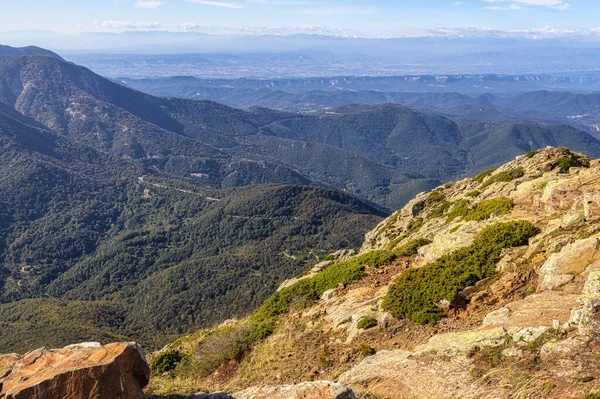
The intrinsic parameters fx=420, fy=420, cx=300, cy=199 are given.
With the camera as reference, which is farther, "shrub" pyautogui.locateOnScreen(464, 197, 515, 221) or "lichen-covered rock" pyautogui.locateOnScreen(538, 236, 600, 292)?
"shrub" pyautogui.locateOnScreen(464, 197, 515, 221)

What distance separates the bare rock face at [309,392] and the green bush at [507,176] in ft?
93.0

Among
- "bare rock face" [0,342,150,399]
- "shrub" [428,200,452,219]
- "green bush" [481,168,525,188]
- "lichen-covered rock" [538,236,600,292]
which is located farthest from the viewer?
"shrub" [428,200,452,219]

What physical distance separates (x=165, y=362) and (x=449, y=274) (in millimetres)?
16230

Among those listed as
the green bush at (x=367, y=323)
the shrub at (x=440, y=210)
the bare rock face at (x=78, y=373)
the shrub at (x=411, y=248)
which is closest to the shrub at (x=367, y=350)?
the green bush at (x=367, y=323)

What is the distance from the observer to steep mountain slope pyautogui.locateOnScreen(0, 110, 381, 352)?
9638cm

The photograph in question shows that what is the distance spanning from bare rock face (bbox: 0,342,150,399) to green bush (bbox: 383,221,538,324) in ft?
37.7

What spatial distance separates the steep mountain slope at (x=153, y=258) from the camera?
96.4 metres

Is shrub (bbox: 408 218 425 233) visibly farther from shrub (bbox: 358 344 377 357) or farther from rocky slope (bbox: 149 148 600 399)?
shrub (bbox: 358 344 377 357)

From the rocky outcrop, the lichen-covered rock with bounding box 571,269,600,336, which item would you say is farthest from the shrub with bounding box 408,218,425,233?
the rocky outcrop

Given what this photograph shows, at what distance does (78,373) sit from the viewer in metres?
11.0

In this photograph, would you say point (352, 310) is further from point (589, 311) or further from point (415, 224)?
point (415, 224)

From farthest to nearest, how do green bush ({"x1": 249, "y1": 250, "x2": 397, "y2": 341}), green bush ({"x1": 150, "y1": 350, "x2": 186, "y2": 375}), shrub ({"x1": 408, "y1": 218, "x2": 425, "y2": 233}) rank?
shrub ({"x1": 408, "y1": 218, "x2": 425, "y2": 233}) → green bush ({"x1": 249, "y1": 250, "x2": 397, "y2": 341}) → green bush ({"x1": 150, "y1": 350, "x2": 186, "y2": 375})

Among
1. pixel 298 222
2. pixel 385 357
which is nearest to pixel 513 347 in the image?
pixel 385 357

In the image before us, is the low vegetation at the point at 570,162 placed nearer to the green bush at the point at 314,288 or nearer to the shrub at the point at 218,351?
the green bush at the point at 314,288
